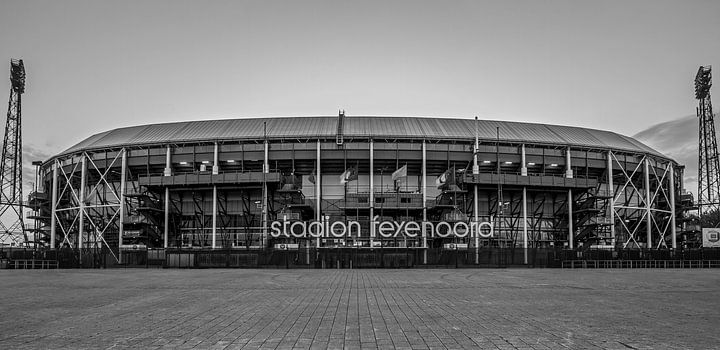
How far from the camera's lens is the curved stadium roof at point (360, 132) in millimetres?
74438

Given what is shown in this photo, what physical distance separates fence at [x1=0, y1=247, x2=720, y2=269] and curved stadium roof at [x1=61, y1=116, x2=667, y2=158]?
817 inches

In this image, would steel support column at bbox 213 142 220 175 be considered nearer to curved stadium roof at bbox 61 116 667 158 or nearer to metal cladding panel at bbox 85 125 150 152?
curved stadium roof at bbox 61 116 667 158

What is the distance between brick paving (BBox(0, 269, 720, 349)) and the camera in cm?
1170

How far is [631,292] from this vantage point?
81.1 ft

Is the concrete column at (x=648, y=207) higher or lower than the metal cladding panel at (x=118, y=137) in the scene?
lower

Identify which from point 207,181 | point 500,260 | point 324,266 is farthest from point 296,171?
point 500,260

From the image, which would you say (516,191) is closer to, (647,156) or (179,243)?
(647,156)

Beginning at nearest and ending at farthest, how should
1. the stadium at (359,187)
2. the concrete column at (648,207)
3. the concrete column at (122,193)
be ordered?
the stadium at (359,187) → the concrete column at (122,193) → the concrete column at (648,207)

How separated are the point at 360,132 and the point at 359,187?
24.0 feet

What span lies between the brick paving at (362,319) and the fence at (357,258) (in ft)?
94.2

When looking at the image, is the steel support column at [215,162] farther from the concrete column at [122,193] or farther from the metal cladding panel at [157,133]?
the concrete column at [122,193]

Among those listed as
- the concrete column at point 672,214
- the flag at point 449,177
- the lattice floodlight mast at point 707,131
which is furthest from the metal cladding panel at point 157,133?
the lattice floodlight mast at point 707,131

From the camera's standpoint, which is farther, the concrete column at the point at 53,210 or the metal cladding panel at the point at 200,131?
the concrete column at the point at 53,210

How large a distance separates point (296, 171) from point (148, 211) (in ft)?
61.4
